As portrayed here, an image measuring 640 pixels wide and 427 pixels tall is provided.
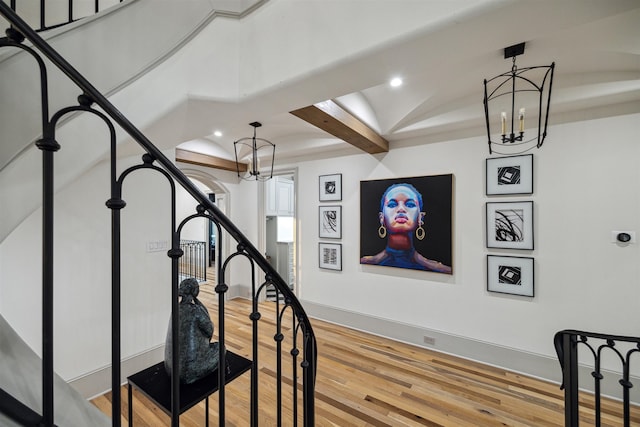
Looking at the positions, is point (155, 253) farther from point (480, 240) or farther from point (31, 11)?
point (480, 240)

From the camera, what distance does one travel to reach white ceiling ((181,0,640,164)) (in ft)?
3.20

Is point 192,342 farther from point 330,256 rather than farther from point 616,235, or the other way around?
point 616,235

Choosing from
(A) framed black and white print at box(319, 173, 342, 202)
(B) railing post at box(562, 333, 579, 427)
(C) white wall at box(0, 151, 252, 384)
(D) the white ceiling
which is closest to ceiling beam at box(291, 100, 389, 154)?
(D) the white ceiling

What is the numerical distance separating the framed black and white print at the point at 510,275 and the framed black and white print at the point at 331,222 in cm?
184

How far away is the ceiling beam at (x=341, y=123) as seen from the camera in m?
2.17

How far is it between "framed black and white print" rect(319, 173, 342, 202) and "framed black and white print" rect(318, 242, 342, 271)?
0.68 metres

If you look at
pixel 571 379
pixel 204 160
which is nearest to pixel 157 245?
pixel 204 160

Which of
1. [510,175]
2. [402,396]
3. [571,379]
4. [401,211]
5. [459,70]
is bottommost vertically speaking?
[402,396]

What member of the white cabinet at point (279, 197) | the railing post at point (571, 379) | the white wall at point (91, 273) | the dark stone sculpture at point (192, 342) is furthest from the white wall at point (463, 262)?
the white cabinet at point (279, 197)

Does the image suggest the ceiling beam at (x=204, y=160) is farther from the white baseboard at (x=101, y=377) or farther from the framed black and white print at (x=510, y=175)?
the framed black and white print at (x=510, y=175)

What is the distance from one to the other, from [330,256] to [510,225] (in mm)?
2195

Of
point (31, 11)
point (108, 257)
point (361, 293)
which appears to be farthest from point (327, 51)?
point (361, 293)

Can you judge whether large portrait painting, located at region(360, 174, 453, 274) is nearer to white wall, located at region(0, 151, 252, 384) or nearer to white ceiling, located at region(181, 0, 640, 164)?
white ceiling, located at region(181, 0, 640, 164)

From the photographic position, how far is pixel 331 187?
12.5 ft
